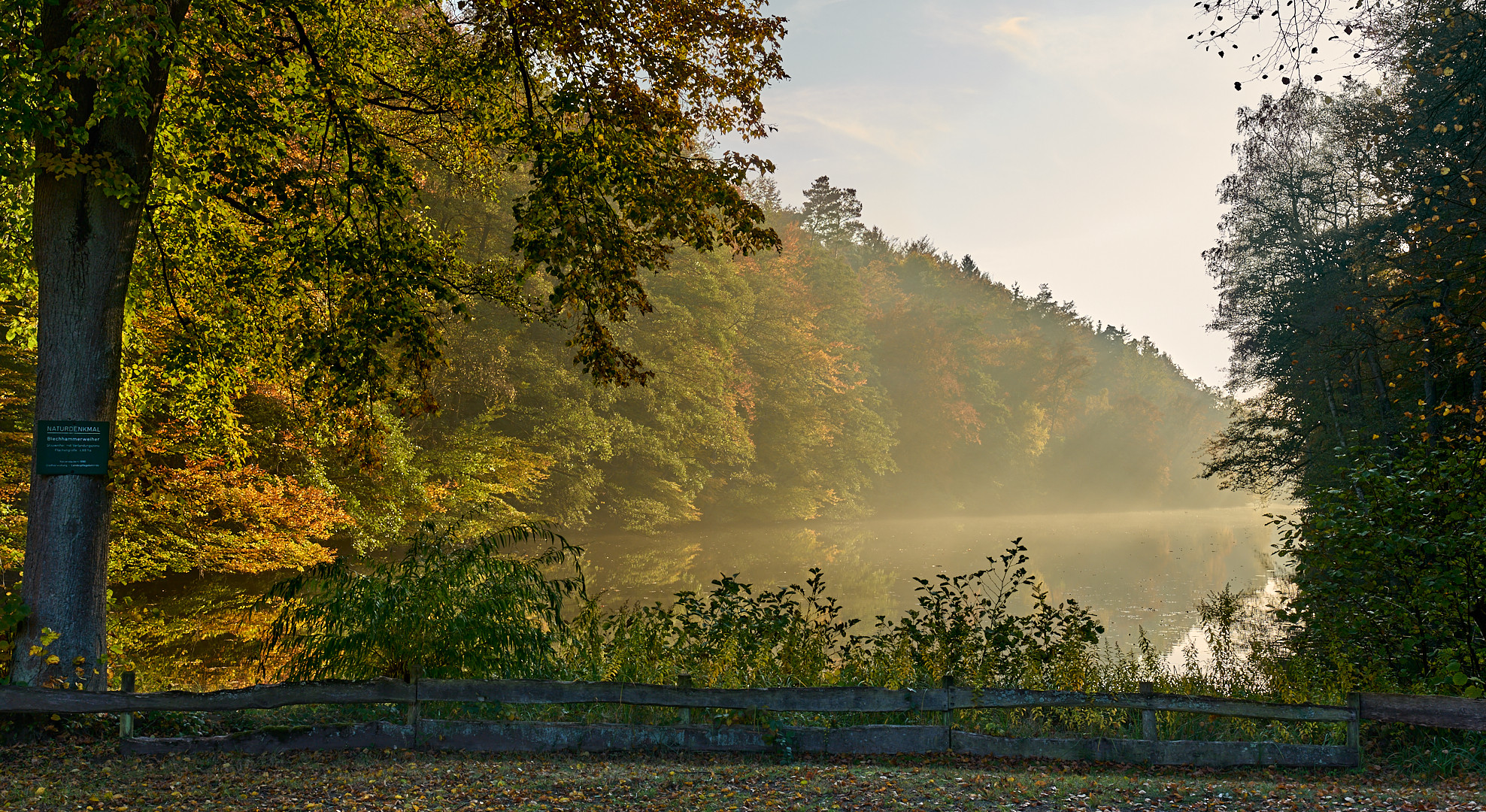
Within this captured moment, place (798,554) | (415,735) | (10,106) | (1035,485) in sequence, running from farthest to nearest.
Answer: (1035,485) → (798,554) → (415,735) → (10,106)

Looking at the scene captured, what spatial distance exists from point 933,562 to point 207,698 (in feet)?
90.5

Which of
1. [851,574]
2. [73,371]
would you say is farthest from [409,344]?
[851,574]

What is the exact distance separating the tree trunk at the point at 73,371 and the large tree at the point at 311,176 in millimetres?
18

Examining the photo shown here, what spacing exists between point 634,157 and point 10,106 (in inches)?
196

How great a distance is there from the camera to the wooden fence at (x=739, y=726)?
→ 6852 mm

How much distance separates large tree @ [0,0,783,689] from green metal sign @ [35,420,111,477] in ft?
0.35

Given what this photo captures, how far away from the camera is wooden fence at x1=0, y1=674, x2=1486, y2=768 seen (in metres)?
6.85

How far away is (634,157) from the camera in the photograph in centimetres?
902

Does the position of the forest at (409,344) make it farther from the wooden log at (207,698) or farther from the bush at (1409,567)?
the wooden log at (207,698)

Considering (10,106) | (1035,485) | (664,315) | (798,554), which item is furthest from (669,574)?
(1035,485)

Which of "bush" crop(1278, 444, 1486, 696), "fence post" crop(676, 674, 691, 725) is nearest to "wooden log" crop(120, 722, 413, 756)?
"fence post" crop(676, 674, 691, 725)

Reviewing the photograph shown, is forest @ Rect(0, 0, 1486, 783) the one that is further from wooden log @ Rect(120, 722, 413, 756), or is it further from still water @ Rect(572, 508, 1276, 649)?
still water @ Rect(572, 508, 1276, 649)

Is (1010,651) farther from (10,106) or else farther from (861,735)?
(10,106)

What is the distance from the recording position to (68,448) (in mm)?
7367
